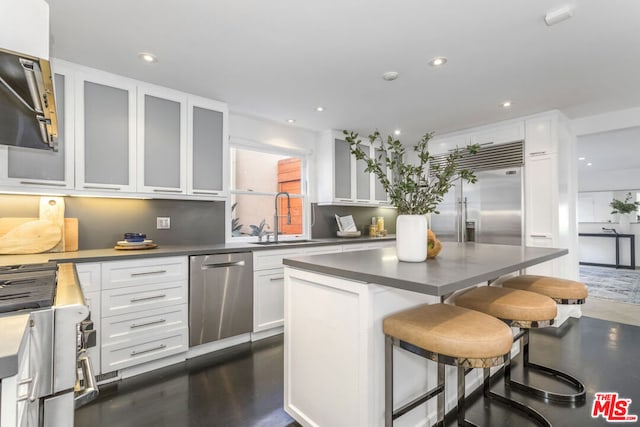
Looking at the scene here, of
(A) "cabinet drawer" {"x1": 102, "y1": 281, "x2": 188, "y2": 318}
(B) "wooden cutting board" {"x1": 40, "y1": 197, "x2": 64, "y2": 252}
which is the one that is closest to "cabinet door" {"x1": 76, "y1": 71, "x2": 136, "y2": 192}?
(B) "wooden cutting board" {"x1": 40, "y1": 197, "x2": 64, "y2": 252}

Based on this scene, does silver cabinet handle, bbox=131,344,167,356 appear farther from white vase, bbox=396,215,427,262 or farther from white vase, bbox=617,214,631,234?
white vase, bbox=617,214,631,234

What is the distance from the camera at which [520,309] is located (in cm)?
169

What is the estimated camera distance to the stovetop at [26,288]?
0.80 metres

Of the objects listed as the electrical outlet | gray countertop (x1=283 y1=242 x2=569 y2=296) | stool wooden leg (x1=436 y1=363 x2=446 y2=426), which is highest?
the electrical outlet

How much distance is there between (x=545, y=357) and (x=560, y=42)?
8.15 feet

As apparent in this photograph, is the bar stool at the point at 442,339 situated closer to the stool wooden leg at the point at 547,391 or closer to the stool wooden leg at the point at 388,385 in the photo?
the stool wooden leg at the point at 388,385

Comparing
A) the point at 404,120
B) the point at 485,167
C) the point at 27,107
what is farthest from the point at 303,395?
the point at 485,167

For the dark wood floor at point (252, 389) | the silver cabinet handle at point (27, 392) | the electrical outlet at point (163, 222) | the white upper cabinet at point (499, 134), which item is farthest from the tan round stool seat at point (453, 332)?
the white upper cabinet at point (499, 134)

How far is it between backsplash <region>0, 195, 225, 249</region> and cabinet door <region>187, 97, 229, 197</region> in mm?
350

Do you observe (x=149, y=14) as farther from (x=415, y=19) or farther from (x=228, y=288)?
(x=228, y=288)

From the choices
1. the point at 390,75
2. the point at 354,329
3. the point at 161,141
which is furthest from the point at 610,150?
the point at 161,141

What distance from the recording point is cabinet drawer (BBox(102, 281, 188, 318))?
2.27 meters

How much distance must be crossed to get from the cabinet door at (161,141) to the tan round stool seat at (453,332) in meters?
2.34

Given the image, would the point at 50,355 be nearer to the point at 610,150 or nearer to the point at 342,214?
the point at 342,214
